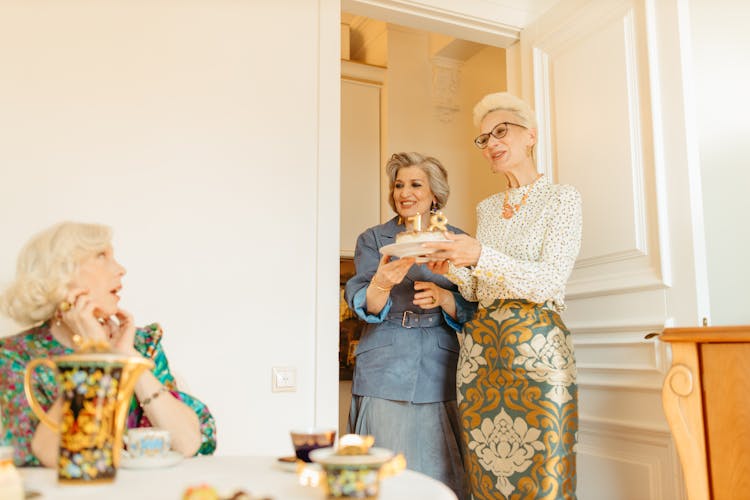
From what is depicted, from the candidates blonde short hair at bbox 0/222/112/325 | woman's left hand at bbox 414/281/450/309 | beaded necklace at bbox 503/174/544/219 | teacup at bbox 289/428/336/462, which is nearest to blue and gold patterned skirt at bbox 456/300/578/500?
woman's left hand at bbox 414/281/450/309

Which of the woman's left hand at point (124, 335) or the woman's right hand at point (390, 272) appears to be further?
the woman's right hand at point (390, 272)

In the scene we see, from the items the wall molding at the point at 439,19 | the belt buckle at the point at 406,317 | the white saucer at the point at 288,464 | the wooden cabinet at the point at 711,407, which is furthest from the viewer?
the wall molding at the point at 439,19

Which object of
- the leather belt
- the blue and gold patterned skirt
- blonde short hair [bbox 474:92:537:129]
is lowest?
the blue and gold patterned skirt

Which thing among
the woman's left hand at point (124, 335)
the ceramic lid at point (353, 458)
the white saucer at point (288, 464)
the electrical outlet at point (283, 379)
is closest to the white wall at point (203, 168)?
the electrical outlet at point (283, 379)

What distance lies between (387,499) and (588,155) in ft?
6.55

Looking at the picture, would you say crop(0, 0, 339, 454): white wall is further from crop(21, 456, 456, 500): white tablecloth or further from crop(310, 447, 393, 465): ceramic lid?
crop(310, 447, 393, 465): ceramic lid

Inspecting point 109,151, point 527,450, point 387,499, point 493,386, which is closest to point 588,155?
point 493,386

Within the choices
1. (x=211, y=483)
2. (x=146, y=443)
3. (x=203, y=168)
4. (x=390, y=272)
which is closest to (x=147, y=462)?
→ (x=146, y=443)

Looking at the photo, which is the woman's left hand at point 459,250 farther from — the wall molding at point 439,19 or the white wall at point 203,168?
the wall molding at point 439,19

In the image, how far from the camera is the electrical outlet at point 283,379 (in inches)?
→ 92.7

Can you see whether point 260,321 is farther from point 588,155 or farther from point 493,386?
point 588,155

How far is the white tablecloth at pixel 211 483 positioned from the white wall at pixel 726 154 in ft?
5.57

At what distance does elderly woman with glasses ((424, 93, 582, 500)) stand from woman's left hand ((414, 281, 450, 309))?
0.32 feet

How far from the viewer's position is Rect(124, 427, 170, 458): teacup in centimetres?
109
